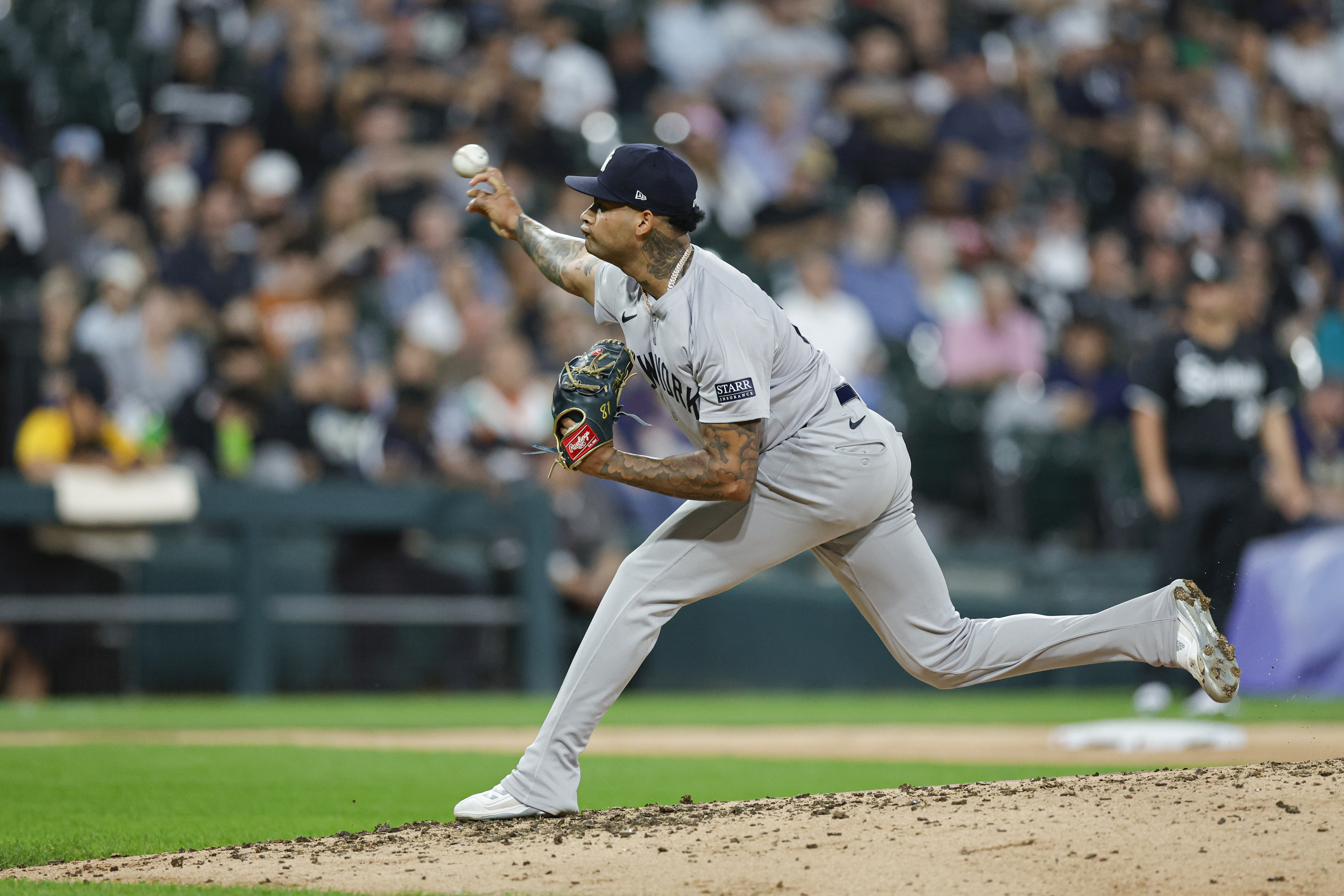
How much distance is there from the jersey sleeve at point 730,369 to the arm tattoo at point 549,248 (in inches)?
31.9

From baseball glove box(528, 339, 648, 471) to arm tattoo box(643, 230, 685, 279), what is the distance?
0.27 meters

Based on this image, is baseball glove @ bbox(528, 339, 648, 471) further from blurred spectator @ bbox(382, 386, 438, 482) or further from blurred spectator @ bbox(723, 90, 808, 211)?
blurred spectator @ bbox(723, 90, 808, 211)

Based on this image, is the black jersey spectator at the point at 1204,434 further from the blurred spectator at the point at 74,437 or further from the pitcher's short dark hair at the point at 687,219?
the blurred spectator at the point at 74,437

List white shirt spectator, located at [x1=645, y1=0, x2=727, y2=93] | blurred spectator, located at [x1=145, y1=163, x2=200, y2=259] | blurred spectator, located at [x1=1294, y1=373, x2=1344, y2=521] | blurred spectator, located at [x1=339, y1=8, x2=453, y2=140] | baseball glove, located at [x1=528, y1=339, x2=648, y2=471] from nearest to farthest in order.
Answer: baseball glove, located at [x1=528, y1=339, x2=648, y2=471], blurred spectator, located at [x1=145, y1=163, x2=200, y2=259], blurred spectator, located at [x1=1294, y1=373, x2=1344, y2=521], blurred spectator, located at [x1=339, y1=8, x2=453, y2=140], white shirt spectator, located at [x1=645, y1=0, x2=727, y2=93]

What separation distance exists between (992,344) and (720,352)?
9436mm

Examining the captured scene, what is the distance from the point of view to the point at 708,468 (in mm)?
4633

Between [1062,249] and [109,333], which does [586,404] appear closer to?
[109,333]

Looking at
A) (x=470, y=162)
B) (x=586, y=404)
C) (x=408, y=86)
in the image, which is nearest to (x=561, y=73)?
(x=408, y=86)

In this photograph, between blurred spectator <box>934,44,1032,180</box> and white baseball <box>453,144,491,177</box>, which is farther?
blurred spectator <box>934,44,1032,180</box>

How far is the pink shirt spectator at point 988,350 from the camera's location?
44.5ft

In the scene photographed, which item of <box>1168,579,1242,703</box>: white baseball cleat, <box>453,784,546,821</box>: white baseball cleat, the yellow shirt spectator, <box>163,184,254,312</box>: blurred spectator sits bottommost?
<box>453,784,546,821</box>: white baseball cleat

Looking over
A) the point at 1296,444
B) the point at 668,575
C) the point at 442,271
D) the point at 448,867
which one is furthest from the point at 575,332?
the point at 448,867

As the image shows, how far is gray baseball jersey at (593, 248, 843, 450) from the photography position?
4602 millimetres

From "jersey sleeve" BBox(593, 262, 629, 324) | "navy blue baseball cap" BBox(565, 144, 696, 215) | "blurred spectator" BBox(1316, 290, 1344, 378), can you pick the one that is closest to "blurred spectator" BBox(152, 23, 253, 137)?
"jersey sleeve" BBox(593, 262, 629, 324)
